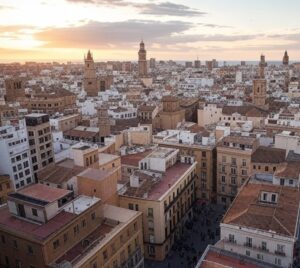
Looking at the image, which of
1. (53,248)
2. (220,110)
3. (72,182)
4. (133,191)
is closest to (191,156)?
(133,191)

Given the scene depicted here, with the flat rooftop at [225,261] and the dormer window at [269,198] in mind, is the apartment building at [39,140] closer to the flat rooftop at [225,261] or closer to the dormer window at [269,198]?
the flat rooftop at [225,261]

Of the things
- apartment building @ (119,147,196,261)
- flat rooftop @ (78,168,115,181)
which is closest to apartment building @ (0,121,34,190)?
flat rooftop @ (78,168,115,181)

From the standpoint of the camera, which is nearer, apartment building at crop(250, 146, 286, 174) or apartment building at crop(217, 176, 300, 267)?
apartment building at crop(217, 176, 300, 267)

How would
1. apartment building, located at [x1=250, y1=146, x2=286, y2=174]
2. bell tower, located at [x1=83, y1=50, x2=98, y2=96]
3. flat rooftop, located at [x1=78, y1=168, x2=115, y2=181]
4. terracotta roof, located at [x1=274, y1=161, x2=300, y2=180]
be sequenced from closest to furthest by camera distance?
flat rooftop, located at [x1=78, y1=168, x2=115, y2=181] → terracotta roof, located at [x1=274, y1=161, x2=300, y2=180] → apartment building, located at [x1=250, y1=146, x2=286, y2=174] → bell tower, located at [x1=83, y1=50, x2=98, y2=96]

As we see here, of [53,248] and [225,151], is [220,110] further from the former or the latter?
[53,248]

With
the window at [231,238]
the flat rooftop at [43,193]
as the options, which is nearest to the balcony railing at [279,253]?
the window at [231,238]

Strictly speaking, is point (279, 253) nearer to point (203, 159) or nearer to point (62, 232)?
point (62, 232)

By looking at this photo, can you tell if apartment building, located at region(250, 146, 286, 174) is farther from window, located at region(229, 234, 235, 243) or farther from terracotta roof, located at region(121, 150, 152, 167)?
window, located at region(229, 234, 235, 243)
